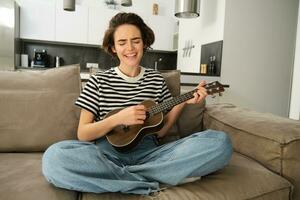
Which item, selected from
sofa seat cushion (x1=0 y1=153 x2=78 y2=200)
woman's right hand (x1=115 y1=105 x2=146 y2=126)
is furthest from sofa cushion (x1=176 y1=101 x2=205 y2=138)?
sofa seat cushion (x1=0 y1=153 x2=78 y2=200)

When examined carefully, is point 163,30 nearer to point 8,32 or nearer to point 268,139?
point 8,32

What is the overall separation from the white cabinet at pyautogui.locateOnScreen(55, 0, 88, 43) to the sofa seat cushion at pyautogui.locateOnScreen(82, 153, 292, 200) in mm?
3402

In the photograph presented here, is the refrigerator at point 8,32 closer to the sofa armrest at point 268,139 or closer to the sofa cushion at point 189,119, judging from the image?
the sofa cushion at point 189,119

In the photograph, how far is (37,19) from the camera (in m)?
3.78

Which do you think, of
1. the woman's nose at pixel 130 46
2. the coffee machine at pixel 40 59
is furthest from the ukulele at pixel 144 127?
the coffee machine at pixel 40 59

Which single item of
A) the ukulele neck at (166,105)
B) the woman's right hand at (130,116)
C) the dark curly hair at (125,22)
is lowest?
the woman's right hand at (130,116)

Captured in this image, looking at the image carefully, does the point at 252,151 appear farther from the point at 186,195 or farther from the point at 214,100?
the point at 214,100

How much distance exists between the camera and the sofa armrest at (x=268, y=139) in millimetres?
1011

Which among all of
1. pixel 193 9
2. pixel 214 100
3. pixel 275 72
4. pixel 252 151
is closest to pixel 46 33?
pixel 193 9

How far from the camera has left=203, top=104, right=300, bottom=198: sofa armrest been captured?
101 cm

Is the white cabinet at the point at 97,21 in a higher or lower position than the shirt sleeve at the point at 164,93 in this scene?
higher

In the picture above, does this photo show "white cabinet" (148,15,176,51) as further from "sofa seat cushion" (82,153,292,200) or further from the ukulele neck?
"sofa seat cushion" (82,153,292,200)

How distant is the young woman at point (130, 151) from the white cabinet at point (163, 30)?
117 inches

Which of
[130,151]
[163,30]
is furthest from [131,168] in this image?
[163,30]
